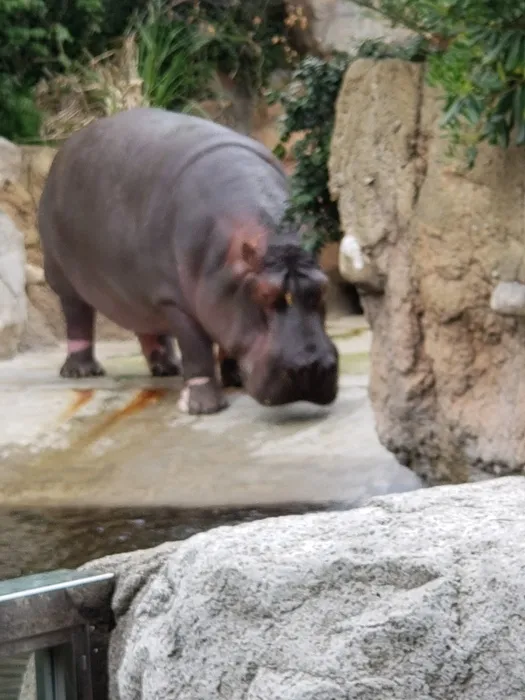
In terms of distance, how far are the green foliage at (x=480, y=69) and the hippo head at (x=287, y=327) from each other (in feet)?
5.57

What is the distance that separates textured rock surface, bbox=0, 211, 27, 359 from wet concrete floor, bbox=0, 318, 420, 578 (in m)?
1.52

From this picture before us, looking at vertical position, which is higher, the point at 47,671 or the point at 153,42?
the point at 47,671

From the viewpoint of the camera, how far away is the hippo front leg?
5.58 metres

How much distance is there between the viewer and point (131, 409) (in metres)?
5.70

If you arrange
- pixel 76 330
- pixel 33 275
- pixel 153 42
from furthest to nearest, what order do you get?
pixel 153 42, pixel 33 275, pixel 76 330

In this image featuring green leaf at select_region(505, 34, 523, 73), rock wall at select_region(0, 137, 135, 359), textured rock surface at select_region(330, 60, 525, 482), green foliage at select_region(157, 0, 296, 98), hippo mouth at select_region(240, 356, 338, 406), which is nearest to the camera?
green leaf at select_region(505, 34, 523, 73)

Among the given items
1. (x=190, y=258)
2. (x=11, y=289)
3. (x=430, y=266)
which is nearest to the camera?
(x=430, y=266)

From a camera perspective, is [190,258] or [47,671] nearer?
[47,671]

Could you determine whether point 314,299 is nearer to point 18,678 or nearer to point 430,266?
point 430,266

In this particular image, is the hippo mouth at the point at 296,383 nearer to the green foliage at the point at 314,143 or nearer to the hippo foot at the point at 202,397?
the hippo foot at the point at 202,397

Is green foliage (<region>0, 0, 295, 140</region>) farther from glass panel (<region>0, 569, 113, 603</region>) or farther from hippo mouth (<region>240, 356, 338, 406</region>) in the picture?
glass panel (<region>0, 569, 113, 603</region>)

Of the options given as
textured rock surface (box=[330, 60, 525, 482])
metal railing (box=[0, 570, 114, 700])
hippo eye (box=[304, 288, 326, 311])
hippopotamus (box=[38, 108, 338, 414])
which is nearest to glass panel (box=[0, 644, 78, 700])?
metal railing (box=[0, 570, 114, 700])

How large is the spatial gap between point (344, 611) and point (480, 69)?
1866 millimetres

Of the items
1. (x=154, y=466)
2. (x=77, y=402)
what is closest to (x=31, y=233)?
(x=77, y=402)
